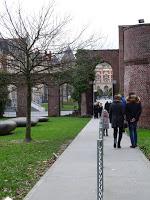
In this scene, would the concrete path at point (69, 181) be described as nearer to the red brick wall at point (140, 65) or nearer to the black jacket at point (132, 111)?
the black jacket at point (132, 111)

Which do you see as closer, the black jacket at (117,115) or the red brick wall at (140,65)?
the black jacket at (117,115)

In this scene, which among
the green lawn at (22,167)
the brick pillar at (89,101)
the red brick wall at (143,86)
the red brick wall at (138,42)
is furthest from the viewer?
the brick pillar at (89,101)

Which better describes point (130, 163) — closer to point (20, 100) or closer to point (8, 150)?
point (8, 150)

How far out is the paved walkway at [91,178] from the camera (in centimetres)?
867

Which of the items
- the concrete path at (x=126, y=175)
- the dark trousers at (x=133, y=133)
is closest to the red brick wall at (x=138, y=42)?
the dark trousers at (x=133, y=133)

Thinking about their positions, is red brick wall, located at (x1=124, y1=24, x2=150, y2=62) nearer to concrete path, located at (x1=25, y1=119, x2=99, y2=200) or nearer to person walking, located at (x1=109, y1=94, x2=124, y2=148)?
person walking, located at (x1=109, y1=94, x2=124, y2=148)

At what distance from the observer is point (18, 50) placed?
20797 mm

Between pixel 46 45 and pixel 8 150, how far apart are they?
546 centimetres

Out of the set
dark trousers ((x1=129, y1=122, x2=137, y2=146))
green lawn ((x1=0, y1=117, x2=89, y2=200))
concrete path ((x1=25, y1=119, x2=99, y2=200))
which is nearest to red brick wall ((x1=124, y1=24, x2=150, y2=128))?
green lawn ((x1=0, y1=117, x2=89, y2=200))

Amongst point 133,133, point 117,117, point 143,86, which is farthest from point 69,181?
point 143,86

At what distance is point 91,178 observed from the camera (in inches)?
410

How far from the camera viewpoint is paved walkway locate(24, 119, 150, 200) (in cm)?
867

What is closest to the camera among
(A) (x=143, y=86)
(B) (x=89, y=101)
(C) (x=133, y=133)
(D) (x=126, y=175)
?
(D) (x=126, y=175)

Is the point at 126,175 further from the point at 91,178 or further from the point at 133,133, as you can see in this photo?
the point at 133,133
